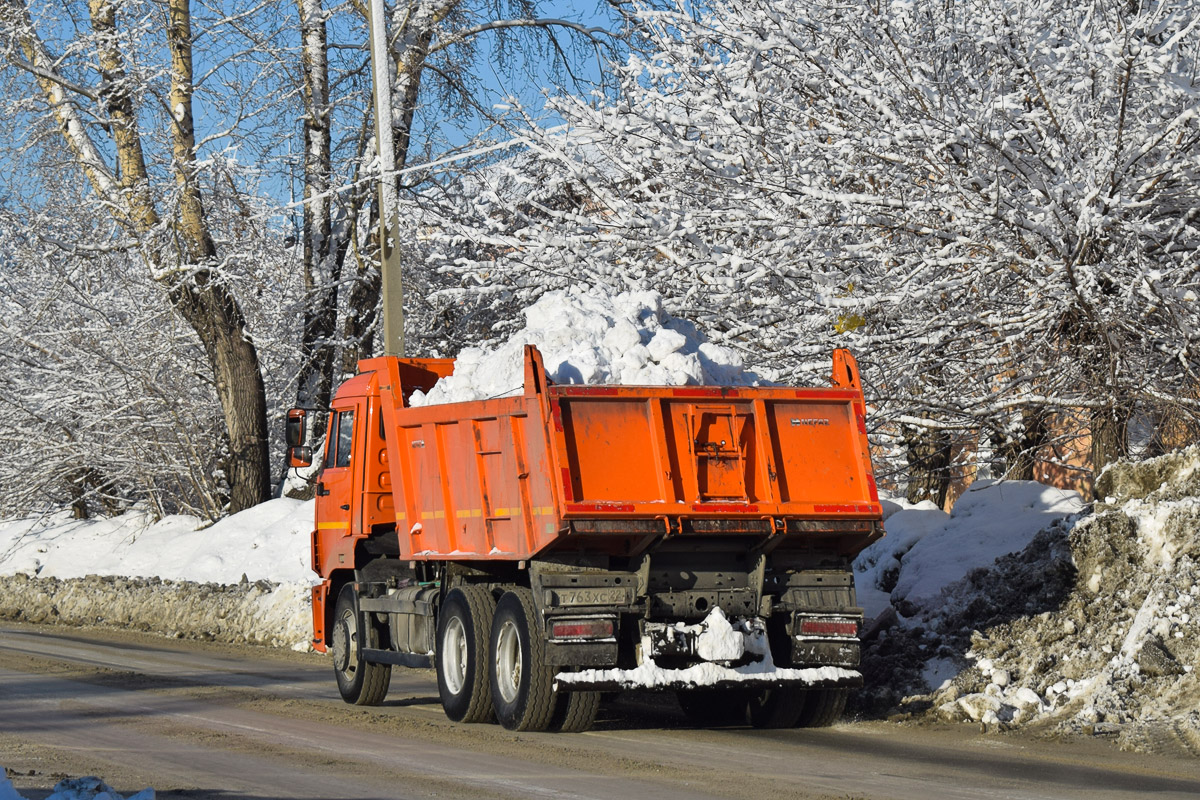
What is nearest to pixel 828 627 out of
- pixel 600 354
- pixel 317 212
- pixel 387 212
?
pixel 600 354

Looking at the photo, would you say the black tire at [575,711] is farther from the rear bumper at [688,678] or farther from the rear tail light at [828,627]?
the rear tail light at [828,627]

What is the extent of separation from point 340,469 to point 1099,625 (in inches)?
241

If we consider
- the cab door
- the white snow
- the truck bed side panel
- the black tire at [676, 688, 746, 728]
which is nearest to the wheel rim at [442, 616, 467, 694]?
the black tire at [676, 688, 746, 728]

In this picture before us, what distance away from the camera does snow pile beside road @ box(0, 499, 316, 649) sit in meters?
18.2

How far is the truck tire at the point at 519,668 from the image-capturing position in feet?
30.6

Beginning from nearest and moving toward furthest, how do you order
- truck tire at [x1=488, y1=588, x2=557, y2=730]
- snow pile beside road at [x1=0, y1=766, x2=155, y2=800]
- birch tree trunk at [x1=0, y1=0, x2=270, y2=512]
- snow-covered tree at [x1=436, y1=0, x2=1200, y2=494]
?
snow pile beside road at [x1=0, y1=766, x2=155, y2=800], truck tire at [x1=488, y1=588, x2=557, y2=730], snow-covered tree at [x1=436, y1=0, x2=1200, y2=494], birch tree trunk at [x1=0, y1=0, x2=270, y2=512]

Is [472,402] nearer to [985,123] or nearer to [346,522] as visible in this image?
[346,522]

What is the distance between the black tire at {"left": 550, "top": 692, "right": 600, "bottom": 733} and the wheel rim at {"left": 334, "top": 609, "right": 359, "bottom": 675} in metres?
2.84

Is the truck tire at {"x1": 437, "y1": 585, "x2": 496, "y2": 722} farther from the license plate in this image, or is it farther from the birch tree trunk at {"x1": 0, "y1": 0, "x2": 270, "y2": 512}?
the birch tree trunk at {"x1": 0, "y1": 0, "x2": 270, "y2": 512}

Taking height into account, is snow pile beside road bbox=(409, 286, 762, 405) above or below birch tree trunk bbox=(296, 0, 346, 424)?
below

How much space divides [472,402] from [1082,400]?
217 inches

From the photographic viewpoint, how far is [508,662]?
977 centimetres

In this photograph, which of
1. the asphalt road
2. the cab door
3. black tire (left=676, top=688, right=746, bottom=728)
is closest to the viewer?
the asphalt road

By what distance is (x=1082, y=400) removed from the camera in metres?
12.4
